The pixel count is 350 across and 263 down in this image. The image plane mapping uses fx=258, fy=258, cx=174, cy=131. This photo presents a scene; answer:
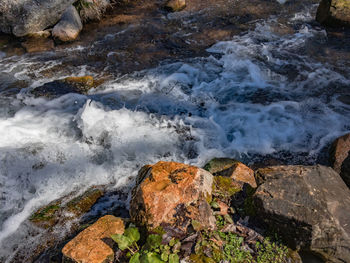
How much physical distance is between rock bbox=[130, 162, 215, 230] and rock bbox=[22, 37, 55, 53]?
273 inches

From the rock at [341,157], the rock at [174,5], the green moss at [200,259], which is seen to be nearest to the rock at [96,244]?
the green moss at [200,259]

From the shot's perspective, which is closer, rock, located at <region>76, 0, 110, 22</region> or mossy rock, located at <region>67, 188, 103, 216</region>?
mossy rock, located at <region>67, 188, 103, 216</region>

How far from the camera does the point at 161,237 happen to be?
2.53m

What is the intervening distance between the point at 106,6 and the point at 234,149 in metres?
8.17

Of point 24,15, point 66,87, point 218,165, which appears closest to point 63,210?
point 218,165

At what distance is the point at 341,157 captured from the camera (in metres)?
4.09

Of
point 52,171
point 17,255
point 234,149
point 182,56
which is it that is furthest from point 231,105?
point 17,255

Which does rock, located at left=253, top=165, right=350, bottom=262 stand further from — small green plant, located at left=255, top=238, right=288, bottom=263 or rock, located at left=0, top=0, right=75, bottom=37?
rock, located at left=0, top=0, right=75, bottom=37

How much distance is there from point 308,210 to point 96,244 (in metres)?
2.20

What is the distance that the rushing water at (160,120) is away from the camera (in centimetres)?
430

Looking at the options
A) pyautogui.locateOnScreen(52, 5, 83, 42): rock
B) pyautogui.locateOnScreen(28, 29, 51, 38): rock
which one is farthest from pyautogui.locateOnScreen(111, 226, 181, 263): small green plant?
pyautogui.locateOnScreen(28, 29, 51, 38): rock

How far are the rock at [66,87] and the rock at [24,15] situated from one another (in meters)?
3.39

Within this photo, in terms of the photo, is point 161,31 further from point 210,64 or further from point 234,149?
point 234,149

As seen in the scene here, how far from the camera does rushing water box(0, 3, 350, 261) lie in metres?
4.30
